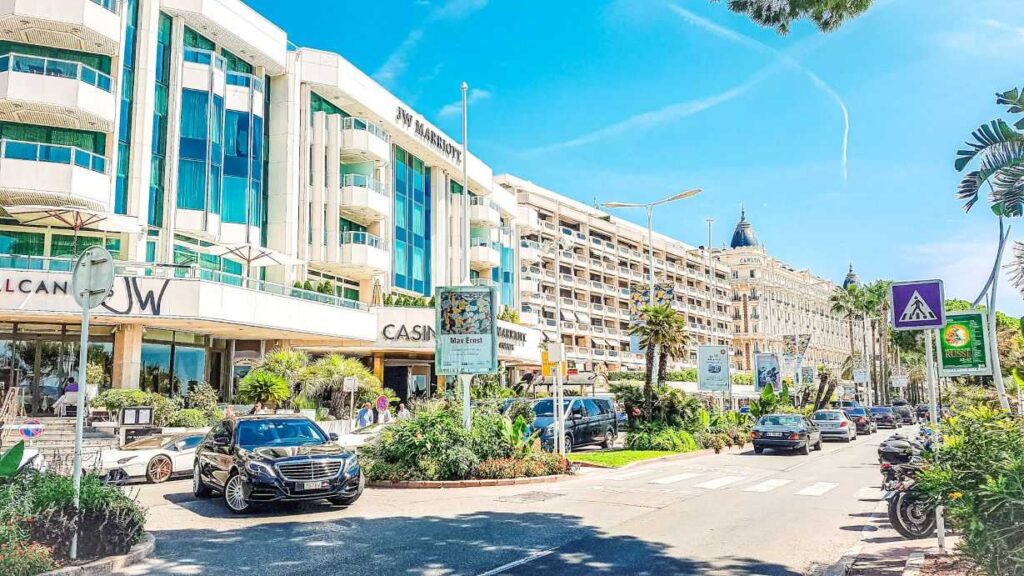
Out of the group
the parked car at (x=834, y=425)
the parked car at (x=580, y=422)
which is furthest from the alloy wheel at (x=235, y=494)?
the parked car at (x=834, y=425)

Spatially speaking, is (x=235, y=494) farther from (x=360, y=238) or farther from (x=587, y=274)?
(x=587, y=274)

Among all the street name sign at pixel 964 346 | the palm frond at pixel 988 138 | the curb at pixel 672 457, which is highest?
the palm frond at pixel 988 138

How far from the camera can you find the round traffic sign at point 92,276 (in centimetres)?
889

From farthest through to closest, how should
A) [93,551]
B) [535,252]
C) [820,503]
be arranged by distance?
[535,252] < [820,503] < [93,551]

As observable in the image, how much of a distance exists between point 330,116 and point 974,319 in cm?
3528

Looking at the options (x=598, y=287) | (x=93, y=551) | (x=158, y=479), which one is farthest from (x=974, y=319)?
(x=598, y=287)

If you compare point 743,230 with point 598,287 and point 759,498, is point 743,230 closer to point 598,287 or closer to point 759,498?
point 598,287

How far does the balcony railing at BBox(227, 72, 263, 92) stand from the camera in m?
35.6

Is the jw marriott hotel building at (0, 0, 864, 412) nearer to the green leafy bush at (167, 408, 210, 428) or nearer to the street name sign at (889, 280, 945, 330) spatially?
the green leafy bush at (167, 408, 210, 428)

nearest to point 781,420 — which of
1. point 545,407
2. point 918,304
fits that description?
point 545,407

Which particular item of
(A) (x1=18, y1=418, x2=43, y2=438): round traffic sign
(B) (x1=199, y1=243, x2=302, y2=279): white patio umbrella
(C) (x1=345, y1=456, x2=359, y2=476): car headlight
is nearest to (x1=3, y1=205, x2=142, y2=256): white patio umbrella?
(B) (x1=199, y1=243, x2=302, y2=279): white patio umbrella

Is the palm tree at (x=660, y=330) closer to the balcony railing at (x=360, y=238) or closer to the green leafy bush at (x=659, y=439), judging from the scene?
the green leafy bush at (x=659, y=439)

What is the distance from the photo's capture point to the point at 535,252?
6600cm

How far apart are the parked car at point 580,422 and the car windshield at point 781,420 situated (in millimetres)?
5690
